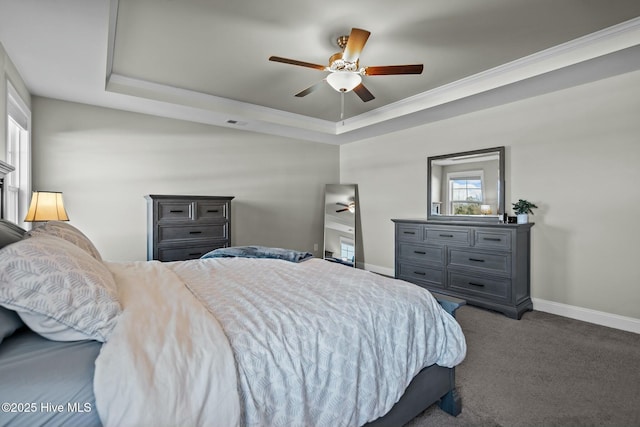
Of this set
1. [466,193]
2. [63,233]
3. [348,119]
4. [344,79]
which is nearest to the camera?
[63,233]

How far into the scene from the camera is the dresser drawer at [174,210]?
3678 millimetres

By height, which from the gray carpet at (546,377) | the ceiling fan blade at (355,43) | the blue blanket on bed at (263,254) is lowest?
the gray carpet at (546,377)

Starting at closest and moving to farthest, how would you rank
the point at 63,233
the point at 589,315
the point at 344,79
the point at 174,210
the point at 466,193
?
the point at 63,233
the point at 344,79
the point at 589,315
the point at 174,210
the point at 466,193

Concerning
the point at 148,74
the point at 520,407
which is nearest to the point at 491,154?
the point at 520,407

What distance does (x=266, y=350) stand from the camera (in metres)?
1.09

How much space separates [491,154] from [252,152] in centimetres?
344

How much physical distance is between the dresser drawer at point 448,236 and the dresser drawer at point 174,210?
309 cm

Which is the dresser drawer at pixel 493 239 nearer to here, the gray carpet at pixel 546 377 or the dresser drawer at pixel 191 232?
the gray carpet at pixel 546 377

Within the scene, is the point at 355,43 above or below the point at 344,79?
above

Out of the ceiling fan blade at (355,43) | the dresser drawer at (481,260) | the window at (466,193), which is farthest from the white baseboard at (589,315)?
the ceiling fan blade at (355,43)

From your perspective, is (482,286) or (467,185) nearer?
(482,286)

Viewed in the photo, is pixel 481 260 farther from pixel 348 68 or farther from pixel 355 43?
pixel 355 43

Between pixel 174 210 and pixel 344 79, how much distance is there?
8.26 ft

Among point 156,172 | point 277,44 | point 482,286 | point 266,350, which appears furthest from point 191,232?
point 482,286
